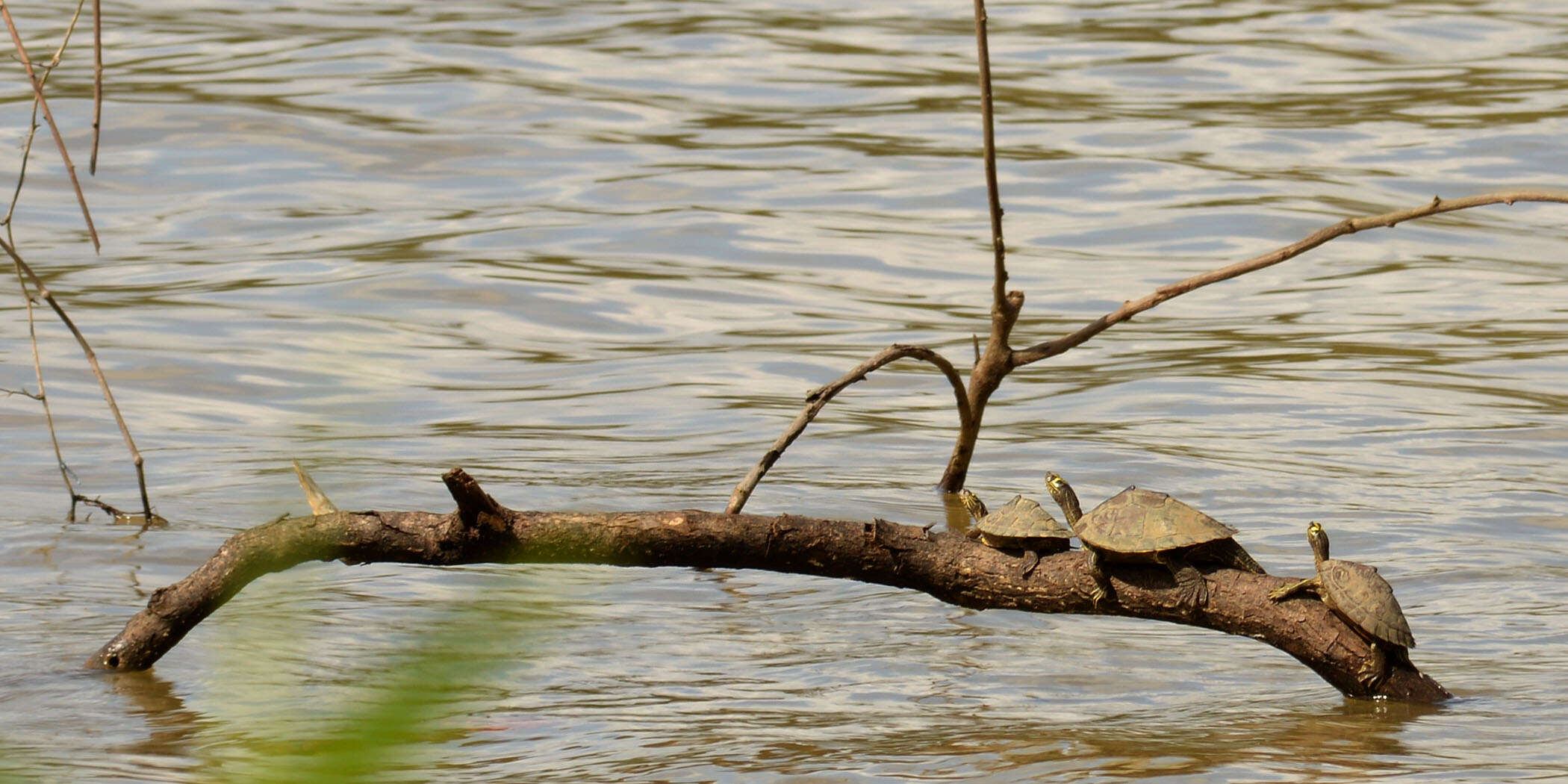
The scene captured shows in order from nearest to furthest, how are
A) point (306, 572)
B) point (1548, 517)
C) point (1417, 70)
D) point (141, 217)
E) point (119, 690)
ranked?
point (119, 690) → point (306, 572) → point (1548, 517) → point (141, 217) → point (1417, 70)

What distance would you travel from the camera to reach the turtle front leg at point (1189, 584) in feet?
14.0

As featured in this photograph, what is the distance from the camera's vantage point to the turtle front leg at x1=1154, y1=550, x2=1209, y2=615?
426 cm

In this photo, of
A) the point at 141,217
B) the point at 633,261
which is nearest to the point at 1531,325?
the point at 633,261

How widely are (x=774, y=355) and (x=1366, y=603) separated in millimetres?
5333

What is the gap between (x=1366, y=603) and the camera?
4.07 meters

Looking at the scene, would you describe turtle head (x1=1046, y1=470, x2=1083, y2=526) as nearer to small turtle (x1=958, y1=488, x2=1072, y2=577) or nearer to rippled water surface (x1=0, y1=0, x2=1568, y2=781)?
small turtle (x1=958, y1=488, x2=1072, y2=577)

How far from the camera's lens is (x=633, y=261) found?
11055mm

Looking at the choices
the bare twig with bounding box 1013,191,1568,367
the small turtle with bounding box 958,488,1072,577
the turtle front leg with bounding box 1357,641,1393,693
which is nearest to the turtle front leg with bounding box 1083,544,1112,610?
the small turtle with bounding box 958,488,1072,577

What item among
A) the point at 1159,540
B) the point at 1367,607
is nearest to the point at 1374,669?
the point at 1367,607

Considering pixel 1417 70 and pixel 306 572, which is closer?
pixel 306 572

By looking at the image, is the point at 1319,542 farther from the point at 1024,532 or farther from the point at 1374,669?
the point at 1024,532

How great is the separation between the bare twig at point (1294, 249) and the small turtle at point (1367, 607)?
97 centimetres

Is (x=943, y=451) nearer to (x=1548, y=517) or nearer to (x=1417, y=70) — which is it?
(x=1548, y=517)

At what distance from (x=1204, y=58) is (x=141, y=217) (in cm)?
902
